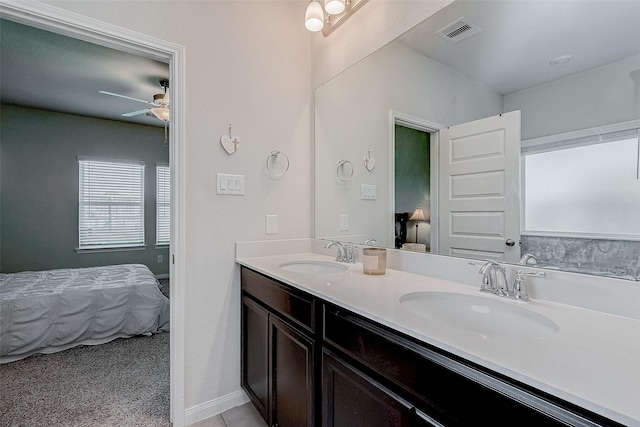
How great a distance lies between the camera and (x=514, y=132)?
1151 mm

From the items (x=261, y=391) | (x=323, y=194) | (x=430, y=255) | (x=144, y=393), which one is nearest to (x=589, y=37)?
(x=430, y=255)

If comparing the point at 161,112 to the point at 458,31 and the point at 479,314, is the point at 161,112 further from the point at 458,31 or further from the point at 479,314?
the point at 479,314

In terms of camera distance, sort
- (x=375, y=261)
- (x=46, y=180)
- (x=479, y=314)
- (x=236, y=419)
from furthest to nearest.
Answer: (x=46, y=180) → (x=236, y=419) → (x=375, y=261) → (x=479, y=314)

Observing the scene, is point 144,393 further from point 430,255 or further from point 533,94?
point 533,94

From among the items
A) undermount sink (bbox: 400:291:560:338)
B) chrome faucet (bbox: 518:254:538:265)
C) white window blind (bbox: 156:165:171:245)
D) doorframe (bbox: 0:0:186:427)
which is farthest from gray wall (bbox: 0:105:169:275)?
chrome faucet (bbox: 518:254:538:265)

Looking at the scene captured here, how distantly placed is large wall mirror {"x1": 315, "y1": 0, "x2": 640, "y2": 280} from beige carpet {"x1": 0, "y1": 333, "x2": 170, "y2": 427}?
1.68 meters

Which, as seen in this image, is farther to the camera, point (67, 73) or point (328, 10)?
point (67, 73)

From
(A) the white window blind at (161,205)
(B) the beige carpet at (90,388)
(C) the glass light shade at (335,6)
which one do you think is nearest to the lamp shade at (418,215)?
(C) the glass light shade at (335,6)

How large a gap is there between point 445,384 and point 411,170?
110 centimetres

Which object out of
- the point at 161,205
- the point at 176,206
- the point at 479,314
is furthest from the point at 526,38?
the point at 161,205

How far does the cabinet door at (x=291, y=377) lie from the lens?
1199 mm

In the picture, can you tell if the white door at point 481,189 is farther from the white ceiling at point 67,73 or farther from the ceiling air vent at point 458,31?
the white ceiling at point 67,73

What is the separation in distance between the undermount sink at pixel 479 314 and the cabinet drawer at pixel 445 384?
201 millimetres

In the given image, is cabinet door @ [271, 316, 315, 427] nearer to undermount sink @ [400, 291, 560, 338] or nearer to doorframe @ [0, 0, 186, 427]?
undermount sink @ [400, 291, 560, 338]
